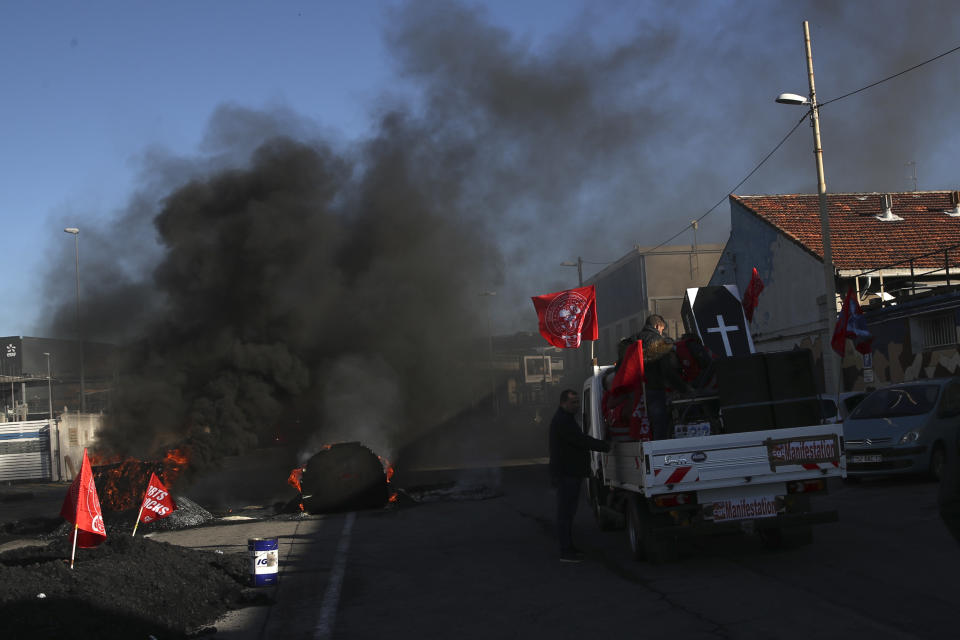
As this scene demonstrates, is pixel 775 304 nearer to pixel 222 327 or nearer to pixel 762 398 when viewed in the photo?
pixel 222 327

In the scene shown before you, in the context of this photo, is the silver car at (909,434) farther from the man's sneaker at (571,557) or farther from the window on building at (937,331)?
the man's sneaker at (571,557)

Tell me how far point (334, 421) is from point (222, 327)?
13.8 feet

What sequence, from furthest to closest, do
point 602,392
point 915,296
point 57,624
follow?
point 915,296 < point 602,392 < point 57,624

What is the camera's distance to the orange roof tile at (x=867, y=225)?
25.4 meters

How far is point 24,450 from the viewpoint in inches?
1318

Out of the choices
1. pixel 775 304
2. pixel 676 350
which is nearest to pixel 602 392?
pixel 676 350

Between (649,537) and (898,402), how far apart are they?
27.7 ft

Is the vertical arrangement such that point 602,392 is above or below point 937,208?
below

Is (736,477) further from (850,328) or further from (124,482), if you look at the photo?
(124,482)

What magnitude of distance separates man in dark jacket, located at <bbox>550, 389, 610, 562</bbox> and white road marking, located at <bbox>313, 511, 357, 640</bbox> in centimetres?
236

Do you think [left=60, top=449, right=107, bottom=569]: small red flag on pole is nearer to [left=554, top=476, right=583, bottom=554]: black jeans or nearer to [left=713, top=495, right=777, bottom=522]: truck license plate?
[left=554, top=476, right=583, bottom=554]: black jeans

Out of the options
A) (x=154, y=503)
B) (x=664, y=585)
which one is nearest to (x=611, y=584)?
(x=664, y=585)

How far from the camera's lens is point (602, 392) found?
10.2 metres

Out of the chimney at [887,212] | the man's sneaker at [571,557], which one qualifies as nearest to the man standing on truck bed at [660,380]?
the man's sneaker at [571,557]
